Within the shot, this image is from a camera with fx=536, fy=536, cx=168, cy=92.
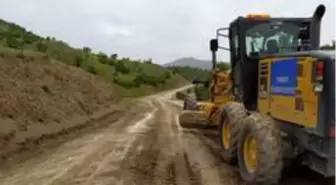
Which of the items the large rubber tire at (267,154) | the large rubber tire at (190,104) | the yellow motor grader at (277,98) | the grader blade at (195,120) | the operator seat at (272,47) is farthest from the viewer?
the large rubber tire at (190,104)

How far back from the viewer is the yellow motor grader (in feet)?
23.7

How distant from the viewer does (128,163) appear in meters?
10.5

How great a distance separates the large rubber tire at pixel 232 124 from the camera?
10.1 meters

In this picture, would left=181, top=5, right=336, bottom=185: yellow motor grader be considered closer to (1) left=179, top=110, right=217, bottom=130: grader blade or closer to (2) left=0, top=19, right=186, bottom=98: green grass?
(1) left=179, top=110, right=217, bottom=130: grader blade

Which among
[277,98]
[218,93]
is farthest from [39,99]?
[277,98]

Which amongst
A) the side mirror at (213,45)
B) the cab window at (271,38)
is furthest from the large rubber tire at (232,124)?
the side mirror at (213,45)

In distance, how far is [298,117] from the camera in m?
7.86

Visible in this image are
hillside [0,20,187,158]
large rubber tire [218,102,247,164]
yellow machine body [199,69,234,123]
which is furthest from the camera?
hillside [0,20,187,158]

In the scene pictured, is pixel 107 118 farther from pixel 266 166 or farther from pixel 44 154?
pixel 266 166

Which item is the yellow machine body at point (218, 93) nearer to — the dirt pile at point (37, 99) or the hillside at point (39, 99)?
the hillside at point (39, 99)

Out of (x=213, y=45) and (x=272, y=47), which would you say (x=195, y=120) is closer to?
(x=213, y=45)

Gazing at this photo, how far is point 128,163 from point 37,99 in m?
8.68

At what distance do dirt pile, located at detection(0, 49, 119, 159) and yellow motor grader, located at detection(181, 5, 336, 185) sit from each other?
17.8 ft

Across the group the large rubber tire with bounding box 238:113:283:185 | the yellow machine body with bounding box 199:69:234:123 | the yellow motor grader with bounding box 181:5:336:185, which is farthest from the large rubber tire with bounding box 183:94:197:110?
the large rubber tire with bounding box 238:113:283:185
